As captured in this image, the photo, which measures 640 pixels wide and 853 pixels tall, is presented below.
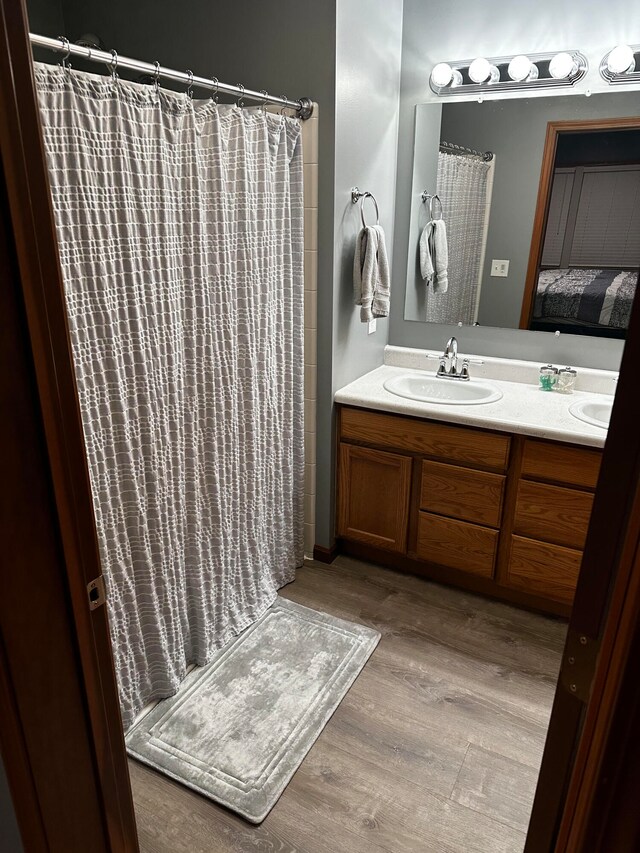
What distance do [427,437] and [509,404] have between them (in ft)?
1.20

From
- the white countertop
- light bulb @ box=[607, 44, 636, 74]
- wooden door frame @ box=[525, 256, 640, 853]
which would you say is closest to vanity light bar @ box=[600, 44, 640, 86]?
light bulb @ box=[607, 44, 636, 74]

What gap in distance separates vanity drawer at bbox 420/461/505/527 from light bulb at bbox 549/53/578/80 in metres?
1.60

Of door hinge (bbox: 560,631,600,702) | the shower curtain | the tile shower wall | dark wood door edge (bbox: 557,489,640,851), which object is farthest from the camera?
the tile shower wall

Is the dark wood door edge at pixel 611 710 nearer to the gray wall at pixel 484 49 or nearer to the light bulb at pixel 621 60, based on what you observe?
the gray wall at pixel 484 49

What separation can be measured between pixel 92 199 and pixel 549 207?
189 cm

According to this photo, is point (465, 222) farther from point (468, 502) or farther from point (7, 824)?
point (7, 824)

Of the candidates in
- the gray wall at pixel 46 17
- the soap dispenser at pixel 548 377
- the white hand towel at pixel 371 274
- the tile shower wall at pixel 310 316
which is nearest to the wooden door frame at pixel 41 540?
the tile shower wall at pixel 310 316

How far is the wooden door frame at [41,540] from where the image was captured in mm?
729

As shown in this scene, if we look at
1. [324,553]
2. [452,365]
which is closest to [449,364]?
[452,365]

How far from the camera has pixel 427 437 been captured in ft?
7.89

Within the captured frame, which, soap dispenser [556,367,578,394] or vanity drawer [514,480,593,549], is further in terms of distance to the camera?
soap dispenser [556,367,578,394]

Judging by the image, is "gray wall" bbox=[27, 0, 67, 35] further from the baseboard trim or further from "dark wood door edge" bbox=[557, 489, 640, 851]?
"dark wood door edge" bbox=[557, 489, 640, 851]

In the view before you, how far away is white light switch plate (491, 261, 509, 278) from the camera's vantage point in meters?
2.63

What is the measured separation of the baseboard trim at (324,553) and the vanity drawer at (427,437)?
559 millimetres
